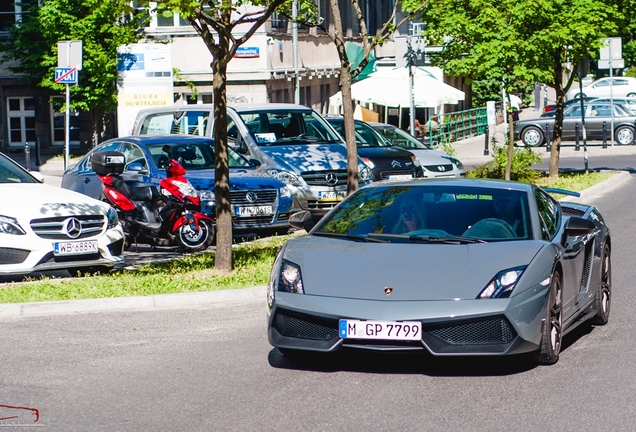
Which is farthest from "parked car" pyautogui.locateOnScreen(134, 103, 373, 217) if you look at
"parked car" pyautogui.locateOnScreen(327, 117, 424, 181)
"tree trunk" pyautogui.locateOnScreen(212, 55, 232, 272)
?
"tree trunk" pyautogui.locateOnScreen(212, 55, 232, 272)

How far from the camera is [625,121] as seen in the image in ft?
135

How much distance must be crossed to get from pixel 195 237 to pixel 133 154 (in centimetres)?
261

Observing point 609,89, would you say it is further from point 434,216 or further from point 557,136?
point 434,216

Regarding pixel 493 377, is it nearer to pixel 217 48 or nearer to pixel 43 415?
pixel 43 415

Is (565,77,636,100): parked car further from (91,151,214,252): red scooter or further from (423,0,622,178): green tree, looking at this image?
(91,151,214,252): red scooter

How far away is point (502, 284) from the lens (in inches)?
295

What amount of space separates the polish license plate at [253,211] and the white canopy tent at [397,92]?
728 inches

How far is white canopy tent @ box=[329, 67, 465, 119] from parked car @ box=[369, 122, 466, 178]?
9231mm

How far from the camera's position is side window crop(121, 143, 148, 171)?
58.0 ft

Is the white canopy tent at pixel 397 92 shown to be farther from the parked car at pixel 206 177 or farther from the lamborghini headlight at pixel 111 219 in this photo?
the lamborghini headlight at pixel 111 219

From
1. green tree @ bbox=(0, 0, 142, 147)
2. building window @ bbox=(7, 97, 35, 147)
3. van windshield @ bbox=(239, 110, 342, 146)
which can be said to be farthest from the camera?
building window @ bbox=(7, 97, 35, 147)

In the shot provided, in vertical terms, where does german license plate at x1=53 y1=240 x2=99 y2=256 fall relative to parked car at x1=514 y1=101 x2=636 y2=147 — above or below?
below

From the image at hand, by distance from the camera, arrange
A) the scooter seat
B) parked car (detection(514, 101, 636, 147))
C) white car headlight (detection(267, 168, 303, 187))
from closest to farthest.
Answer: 1. the scooter seat
2. white car headlight (detection(267, 168, 303, 187))
3. parked car (detection(514, 101, 636, 147))

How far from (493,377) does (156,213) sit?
375 inches
